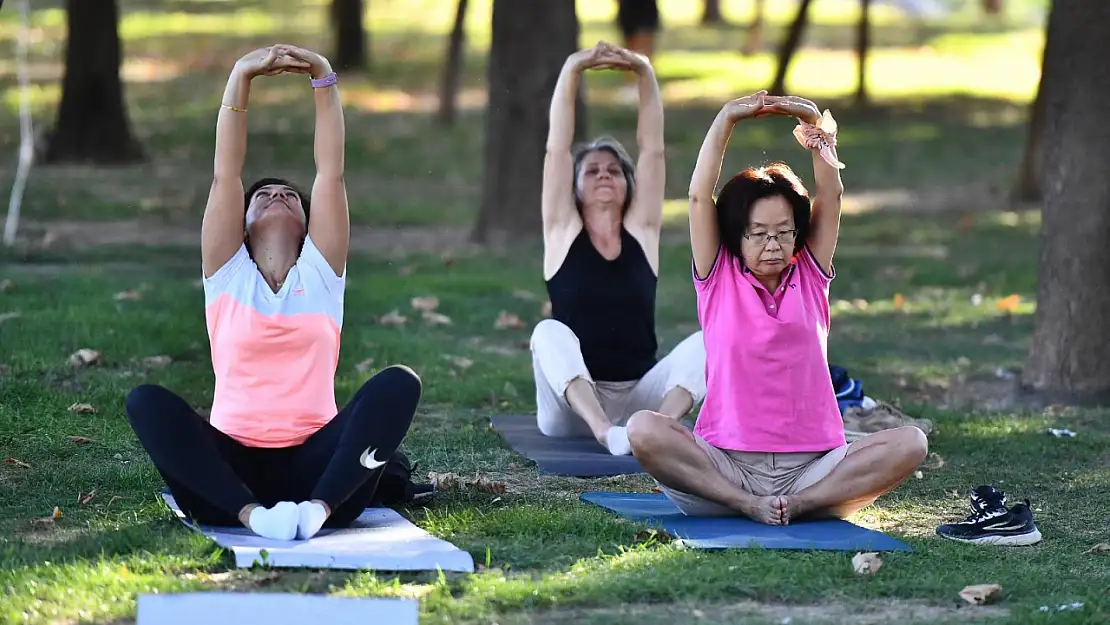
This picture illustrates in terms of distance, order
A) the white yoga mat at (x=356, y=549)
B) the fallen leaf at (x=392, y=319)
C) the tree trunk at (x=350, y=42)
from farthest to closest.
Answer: the tree trunk at (x=350, y=42)
the fallen leaf at (x=392, y=319)
the white yoga mat at (x=356, y=549)

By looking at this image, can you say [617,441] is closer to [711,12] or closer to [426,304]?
[426,304]

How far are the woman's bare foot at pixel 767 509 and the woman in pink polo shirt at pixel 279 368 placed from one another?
4.10ft

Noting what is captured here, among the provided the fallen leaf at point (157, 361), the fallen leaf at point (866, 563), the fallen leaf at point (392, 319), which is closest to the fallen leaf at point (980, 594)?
the fallen leaf at point (866, 563)

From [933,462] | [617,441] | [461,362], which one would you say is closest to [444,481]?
[617,441]

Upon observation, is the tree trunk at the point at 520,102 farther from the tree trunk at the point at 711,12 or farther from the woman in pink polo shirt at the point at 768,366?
the tree trunk at the point at 711,12

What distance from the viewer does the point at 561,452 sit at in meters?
7.03

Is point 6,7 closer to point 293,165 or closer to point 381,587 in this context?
point 293,165

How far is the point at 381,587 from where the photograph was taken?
15.5ft

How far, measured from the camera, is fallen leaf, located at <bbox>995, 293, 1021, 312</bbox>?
11673mm

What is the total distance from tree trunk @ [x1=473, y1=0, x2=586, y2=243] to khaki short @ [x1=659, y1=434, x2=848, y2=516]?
830 centimetres

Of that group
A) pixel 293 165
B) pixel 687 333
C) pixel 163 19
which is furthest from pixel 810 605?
pixel 163 19

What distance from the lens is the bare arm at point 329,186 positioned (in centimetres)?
552

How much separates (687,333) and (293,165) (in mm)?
9997

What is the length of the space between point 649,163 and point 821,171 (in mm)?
1725
